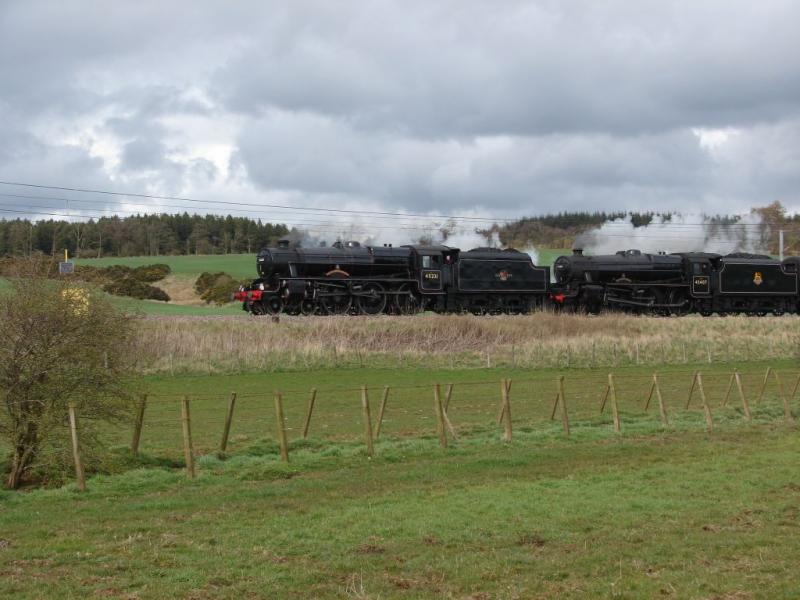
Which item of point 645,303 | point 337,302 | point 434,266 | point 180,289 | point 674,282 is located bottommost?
point 645,303

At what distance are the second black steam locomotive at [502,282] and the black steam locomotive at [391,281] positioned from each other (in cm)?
6

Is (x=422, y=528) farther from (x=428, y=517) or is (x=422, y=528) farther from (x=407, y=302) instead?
(x=407, y=302)

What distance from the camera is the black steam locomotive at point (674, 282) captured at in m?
57.9

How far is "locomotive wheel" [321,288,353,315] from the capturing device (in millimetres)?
48344

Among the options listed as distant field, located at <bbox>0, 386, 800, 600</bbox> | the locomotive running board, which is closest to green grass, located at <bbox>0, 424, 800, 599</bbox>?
distant field, located at <bbox>0, 386, 800, 600</bbox>

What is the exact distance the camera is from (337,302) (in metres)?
48.7

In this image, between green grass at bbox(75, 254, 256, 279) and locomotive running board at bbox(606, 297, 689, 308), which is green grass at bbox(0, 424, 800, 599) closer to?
locomotive running board at bbox(606, 297, 689, 308)

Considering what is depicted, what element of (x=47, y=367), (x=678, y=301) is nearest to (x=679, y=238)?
(x=678, y=301)

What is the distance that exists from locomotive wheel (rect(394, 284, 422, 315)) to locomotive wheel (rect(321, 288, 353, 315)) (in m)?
3.08

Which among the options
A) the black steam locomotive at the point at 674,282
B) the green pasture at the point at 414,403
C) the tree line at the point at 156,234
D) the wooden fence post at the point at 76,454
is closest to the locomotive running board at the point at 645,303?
the black steam locomotive at the point at 674,282

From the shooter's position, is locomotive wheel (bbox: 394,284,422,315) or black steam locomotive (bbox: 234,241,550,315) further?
locomotive wheel (bbox: 394,284,422,315)

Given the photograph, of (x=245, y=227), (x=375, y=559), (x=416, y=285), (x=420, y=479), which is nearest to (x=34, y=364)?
(x=420, y=479)

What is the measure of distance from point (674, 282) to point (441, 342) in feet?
69.0

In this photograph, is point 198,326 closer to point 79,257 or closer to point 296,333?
point 296,333
